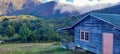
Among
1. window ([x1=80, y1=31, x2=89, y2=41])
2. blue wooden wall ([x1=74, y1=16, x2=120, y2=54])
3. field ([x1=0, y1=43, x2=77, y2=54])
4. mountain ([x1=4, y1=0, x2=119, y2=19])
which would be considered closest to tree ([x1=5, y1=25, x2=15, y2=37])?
field ([x1=0, y1=43, x2=77, y2=54])

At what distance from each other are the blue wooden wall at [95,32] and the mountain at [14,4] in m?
86.6

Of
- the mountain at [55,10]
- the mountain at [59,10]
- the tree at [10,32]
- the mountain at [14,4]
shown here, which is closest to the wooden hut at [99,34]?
the tree at [10,32]

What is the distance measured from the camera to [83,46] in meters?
19.5

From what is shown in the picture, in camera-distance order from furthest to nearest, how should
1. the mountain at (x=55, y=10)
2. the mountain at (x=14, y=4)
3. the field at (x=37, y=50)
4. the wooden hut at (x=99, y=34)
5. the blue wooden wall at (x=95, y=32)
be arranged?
the mountain at (x=14, y=4), the mountain at (x=55, y=10), the field at (x=37, y=50), the wooden hut at (x=99, y=34), the blue wooden wall at (x=95, y=32)

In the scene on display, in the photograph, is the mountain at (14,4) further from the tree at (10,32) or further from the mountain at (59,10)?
the tree at (10,32)

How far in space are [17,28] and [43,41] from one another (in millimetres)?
10388

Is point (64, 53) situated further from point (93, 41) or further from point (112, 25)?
point (112, 25)

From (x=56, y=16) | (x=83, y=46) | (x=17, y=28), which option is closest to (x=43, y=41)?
(x=17, y=28)

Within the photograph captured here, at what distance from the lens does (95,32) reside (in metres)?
17.6

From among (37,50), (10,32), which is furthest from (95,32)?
(10,32)

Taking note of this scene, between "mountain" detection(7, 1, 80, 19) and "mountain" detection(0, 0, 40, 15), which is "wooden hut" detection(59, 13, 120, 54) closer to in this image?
"mountain" detection(7, 1, 80, 19)

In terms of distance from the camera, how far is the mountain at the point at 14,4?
107 m

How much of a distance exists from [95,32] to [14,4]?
107 meters

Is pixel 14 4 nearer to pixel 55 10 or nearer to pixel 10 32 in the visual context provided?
pixel 55 10
